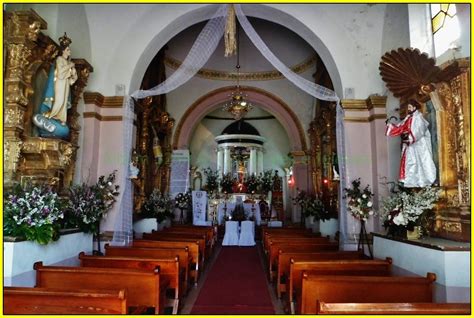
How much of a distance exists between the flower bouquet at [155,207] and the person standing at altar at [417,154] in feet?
17.9

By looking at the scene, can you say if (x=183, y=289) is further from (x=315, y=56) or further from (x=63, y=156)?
(x=315, y=56)

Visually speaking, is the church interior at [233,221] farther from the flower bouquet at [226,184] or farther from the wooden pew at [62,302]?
the flower bouquet at [226,184]

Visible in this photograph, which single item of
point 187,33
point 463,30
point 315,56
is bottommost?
point 463,30

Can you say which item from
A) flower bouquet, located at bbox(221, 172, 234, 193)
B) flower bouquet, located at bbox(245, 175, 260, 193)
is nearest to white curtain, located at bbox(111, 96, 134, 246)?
flower bouquet, located at bbox(221, 172, 234, 193)

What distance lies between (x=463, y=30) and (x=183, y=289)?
4.69m

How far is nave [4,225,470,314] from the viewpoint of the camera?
8.20 feet

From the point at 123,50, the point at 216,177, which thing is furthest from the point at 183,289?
the point at 216,177

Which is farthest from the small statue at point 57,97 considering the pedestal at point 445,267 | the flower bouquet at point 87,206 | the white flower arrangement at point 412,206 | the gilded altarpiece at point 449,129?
the gilded altarpiece at point 449,129

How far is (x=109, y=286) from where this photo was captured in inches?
130

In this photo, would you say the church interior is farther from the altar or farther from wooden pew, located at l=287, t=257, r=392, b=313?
the altar

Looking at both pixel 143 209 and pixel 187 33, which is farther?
pixel 187 33

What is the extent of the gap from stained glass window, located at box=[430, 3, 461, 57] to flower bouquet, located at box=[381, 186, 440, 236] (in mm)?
1932

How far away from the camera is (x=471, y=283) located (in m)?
3.07

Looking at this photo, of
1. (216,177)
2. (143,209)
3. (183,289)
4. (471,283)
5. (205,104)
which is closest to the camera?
(471,283)
